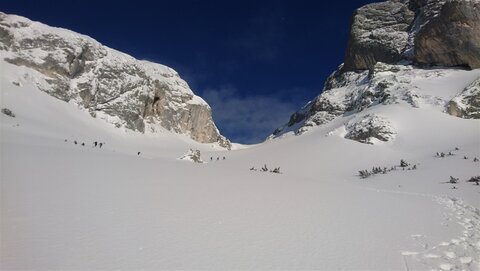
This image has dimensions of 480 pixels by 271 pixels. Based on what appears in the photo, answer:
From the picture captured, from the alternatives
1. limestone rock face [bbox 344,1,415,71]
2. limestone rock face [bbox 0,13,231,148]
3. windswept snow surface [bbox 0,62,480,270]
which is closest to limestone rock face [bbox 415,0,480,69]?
limestone rock face [bbox 344,1,415,71]

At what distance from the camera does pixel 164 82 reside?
149 ft

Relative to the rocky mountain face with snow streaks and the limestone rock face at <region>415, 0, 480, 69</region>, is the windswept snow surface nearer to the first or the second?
the rocky mountain face with snow streaks

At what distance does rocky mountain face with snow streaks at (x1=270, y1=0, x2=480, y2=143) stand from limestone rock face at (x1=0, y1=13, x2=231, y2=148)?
15967 mm

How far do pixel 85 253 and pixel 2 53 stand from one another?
32415mm

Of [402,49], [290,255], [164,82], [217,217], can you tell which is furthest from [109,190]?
[402,49]

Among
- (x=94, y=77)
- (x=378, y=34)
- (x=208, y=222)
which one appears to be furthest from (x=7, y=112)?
(x=378, y=34)

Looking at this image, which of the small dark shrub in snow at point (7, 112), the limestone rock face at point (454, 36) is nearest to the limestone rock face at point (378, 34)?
the limestone rock face at point (454, 36)

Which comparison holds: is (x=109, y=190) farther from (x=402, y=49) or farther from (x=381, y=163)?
(x=402, y=49)

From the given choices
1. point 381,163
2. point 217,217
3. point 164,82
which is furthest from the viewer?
point 164,82

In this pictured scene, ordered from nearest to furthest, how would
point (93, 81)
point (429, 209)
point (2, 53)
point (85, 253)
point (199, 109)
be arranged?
point (85, 253) < point (429, 209) < point (2, 53) < point (93, 81) < point (199, 109)

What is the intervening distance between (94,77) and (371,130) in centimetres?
2469

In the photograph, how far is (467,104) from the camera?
2719cm

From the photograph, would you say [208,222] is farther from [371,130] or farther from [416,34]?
[416,34]

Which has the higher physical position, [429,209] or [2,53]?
[2,53]
